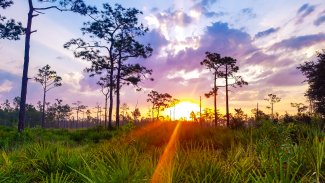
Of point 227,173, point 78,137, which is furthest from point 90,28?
point 227,173

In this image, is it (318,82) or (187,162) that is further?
(318,82)

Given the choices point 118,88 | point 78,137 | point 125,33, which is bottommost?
point 78,137

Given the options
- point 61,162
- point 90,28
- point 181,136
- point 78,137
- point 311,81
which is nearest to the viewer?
point 61,162

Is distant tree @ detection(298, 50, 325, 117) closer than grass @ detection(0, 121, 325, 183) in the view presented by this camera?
No

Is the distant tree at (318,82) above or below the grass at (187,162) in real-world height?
above

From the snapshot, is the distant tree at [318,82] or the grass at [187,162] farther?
the distant tree at [318,82]

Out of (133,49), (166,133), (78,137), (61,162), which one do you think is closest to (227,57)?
(133,49)

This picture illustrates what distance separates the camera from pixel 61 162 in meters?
7.34

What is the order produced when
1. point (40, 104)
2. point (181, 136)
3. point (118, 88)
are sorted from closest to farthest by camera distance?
point (181, 136) < point (118, 88) < point (40, 104)

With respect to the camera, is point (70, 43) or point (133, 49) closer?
point (70, 43)

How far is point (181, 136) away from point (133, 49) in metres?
26.5

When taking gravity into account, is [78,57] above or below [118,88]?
above

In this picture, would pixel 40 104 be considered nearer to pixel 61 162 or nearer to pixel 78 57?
pixel 78 57

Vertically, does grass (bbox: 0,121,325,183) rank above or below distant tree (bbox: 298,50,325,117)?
below
